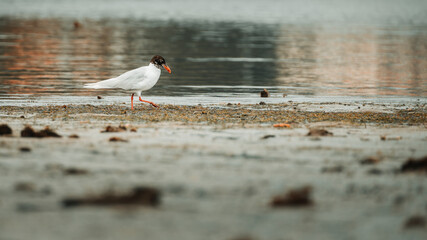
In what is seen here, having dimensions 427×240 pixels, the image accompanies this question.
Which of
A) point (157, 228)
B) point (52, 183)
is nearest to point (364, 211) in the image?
point (157, 228)

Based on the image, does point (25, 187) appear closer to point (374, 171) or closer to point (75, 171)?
point (75, 171)

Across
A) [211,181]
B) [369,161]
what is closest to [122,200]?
[211,181]

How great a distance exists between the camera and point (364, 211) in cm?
562

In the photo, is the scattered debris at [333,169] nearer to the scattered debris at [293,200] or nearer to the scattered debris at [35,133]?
the scattered debris at [293,200]

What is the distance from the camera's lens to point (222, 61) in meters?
32.2

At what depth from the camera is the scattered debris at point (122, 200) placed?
18.4ft

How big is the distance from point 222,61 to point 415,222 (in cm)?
2724

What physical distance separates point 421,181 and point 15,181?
411cm

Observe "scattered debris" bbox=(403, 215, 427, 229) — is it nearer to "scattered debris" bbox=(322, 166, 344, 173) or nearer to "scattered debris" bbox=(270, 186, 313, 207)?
"scattered debris" bbox=(270, 186, 313, 207)

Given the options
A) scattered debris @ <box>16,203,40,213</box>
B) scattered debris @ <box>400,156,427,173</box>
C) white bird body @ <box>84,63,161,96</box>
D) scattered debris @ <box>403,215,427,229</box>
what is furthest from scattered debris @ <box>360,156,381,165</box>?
white bird body @ <box>84,63,161,96</box>

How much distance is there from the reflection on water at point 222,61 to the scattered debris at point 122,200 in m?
13.4

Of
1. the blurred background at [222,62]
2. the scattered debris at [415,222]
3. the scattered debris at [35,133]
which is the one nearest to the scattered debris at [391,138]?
the scattered debris at [415,222]

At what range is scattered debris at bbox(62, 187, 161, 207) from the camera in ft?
18.4

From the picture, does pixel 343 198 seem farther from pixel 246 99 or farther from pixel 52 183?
pixel 246 99
